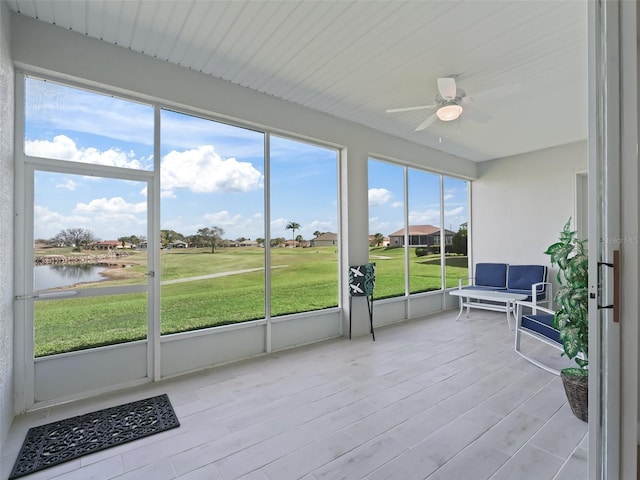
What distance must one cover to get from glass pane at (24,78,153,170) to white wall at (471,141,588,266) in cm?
Result: 586

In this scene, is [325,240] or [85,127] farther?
[325,240]

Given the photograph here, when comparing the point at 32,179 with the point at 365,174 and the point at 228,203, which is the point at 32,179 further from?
the point at 365,174

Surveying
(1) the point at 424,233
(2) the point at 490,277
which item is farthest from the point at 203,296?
(2) the point at 490,277

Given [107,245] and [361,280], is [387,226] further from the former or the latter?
[107,245]

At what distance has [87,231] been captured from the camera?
2768mm

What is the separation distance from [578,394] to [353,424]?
5.25 ft

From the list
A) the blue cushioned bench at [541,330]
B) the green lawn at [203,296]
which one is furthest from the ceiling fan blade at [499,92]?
the green lawn at [203,296]

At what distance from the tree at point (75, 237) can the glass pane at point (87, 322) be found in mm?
457

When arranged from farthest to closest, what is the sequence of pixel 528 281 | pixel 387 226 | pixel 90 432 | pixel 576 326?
pixel 528 281, pixel 387 226, pixel 576 326, pixel 90 432

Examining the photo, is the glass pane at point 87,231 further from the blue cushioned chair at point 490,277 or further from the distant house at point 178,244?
the blue cushioned chair at point 490,277

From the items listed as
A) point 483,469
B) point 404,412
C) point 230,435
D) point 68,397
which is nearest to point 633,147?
point 483,469

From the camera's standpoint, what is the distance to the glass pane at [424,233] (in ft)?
18.2

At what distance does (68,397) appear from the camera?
262cm

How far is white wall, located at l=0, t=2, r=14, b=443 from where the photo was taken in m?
2.09
